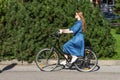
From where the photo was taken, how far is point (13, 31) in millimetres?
13461

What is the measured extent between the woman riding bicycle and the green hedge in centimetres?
178

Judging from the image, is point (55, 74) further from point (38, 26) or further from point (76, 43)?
point (38, 26)

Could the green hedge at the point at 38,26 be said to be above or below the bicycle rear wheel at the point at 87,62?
above

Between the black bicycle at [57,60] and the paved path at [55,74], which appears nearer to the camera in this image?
the paved path at [55,74]

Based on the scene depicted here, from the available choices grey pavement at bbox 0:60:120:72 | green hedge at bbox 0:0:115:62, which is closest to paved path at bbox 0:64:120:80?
grey pavement at bbox 0:60:120:72

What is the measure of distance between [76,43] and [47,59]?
0.99m

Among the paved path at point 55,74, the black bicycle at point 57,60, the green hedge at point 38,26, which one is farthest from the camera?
the green hedge at point 38,26

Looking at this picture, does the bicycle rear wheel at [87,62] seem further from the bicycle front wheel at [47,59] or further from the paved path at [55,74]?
the bicycle front wheel at [47,59]

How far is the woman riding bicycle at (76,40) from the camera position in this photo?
37.4 feet

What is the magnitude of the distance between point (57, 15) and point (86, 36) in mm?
1128

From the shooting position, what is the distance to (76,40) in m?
11.5

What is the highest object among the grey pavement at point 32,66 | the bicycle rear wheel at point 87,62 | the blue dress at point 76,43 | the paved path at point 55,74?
the blue dress at point 76,43

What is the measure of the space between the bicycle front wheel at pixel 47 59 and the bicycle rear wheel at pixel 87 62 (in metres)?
0.63

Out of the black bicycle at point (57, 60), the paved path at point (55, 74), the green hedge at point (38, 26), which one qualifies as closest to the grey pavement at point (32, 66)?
the paved path at point (55, 74)
